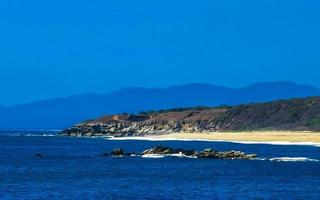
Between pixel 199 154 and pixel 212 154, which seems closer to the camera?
pixel 212 154

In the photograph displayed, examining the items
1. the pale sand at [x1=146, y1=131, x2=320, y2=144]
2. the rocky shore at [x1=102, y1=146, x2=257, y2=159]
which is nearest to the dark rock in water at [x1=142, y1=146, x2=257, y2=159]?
the rocky shore at [x1=102, y1=146, x2=257, y2=159]

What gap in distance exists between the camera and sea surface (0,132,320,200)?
58.5 metres

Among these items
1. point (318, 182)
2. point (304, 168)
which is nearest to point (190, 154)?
point (304, 168)

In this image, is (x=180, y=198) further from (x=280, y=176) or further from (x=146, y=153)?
(x=146, y=153)

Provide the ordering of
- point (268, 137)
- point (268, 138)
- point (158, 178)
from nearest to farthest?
point (158, 178) < point (268, 138) < point (268, 137)

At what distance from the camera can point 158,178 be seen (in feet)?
238

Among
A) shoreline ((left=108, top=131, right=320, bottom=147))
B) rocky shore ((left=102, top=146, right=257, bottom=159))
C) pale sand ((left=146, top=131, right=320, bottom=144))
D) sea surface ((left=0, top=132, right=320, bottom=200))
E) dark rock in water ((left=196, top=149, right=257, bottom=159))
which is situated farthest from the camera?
pale sand ((left=146, top=131, right=320, bottom=144))

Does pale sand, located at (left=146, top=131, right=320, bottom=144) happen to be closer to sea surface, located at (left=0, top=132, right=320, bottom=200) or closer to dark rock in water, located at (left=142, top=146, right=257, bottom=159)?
dark rock in water, located at (left=142, top=146, right=257, bottom=159)

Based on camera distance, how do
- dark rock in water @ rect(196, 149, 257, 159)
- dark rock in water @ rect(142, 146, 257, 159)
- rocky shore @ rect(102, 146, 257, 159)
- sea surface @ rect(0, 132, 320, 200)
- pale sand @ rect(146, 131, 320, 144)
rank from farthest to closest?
pale sand @ rect(146, 131, 320, 144), rocky shore @ rect(102, 146, 257, 159), dark rock in water @ rect(142, 146, 257, 159), dark rock in water @ rect(196, 149, 257, 159), sea surface @ rect(0, 132, 320, 200)

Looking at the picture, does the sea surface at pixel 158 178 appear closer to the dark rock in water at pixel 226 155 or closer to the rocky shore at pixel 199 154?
the dark rock in water at pixel 226 155

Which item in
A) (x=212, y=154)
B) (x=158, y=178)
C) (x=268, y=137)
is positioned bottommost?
(x=158, y=178)

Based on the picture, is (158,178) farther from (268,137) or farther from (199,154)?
(268,137)

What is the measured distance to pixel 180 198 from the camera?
181 ft

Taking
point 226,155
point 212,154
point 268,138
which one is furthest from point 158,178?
point 268,138
